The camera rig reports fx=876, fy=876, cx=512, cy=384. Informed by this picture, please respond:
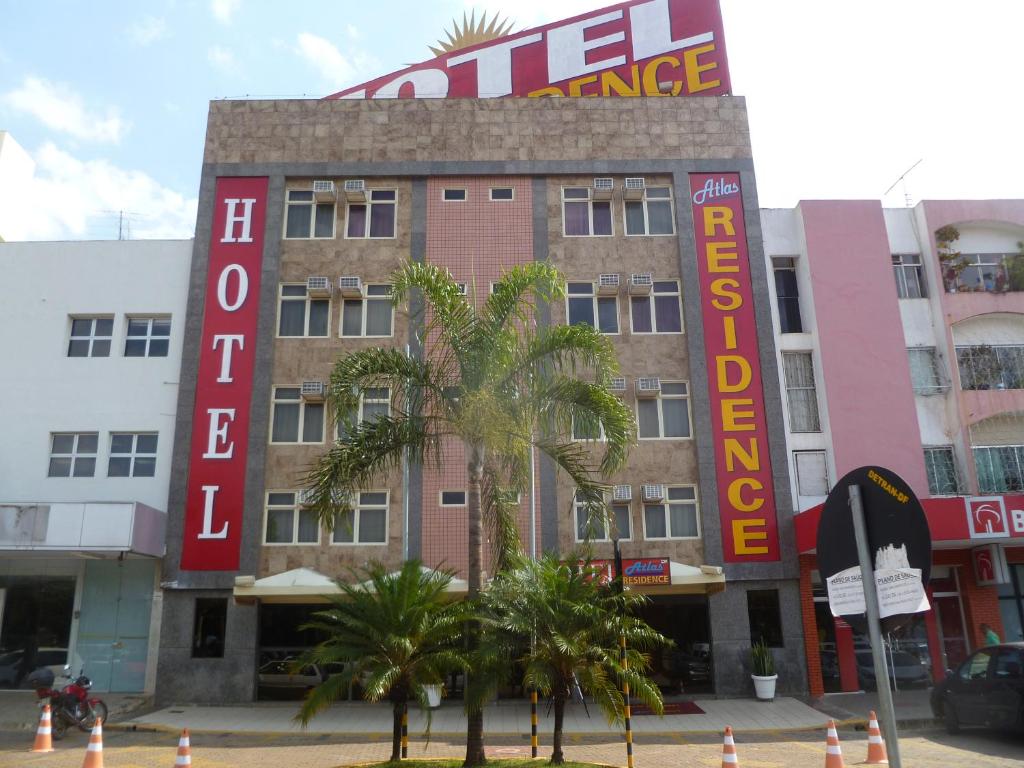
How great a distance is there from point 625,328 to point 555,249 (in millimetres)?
3198

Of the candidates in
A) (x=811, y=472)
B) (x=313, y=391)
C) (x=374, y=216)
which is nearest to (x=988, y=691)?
(x=811, y=472)

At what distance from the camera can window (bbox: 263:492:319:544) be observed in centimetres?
2373

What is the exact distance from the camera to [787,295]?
2606cm

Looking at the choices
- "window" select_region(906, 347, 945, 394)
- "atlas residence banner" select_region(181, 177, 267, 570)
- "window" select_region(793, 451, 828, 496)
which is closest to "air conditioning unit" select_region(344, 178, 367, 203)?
"atlas residence banner" select_region(181, 177, 267, 570)

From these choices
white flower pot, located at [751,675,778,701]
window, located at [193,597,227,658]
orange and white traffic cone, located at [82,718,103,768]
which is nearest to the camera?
orange and white traffic cone, located at [82,718,103,768]

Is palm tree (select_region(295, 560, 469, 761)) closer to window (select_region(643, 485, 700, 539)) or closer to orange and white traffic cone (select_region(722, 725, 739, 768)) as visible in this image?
orange and white traffic cone (select_region(722, 725, 739, 768))

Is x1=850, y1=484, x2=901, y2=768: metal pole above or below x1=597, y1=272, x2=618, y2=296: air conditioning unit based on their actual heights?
below

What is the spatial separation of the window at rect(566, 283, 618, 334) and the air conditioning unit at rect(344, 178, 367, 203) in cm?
681

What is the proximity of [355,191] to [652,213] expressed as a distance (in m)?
8.99

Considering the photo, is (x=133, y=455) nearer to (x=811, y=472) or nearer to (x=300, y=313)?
(x=300, y=313)

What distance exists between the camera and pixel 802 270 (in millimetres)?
25828

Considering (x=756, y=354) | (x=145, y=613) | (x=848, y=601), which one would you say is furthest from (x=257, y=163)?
(x=848, y=601)

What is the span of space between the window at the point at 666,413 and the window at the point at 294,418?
905 centimetres

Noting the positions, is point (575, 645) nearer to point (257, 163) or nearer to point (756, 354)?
point (756, 354)
